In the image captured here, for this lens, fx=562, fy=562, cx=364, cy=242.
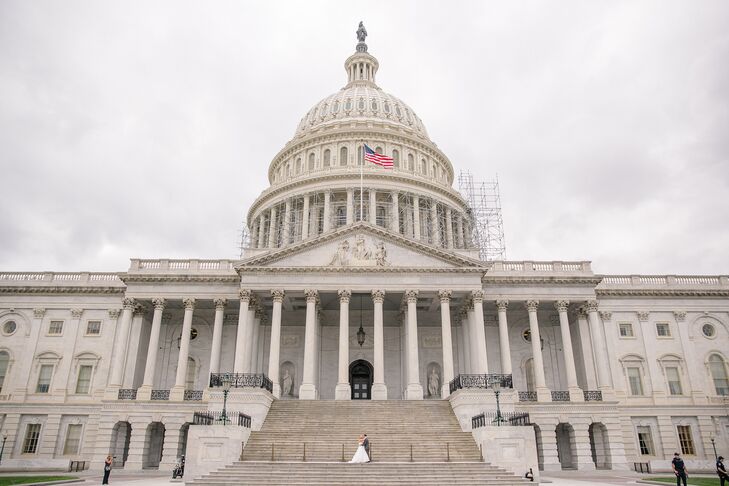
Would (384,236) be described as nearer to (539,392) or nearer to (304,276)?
(304,276)

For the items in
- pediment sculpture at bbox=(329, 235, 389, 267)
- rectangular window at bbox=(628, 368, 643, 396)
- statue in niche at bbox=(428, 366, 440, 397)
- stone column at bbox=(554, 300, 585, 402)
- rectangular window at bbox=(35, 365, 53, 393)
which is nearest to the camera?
stone column at bbox=(554, 300, 585, 402)

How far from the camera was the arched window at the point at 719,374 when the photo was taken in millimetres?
46188

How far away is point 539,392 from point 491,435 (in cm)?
1613

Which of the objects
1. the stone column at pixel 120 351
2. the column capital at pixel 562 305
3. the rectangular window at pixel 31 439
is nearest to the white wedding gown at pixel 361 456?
the stone column at pixel 120 351

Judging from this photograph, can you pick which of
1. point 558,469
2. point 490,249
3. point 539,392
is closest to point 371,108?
point 490,249

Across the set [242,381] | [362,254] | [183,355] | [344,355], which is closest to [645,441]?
[344,355]

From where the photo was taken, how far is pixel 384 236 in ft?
141

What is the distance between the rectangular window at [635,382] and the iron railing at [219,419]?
104 feet

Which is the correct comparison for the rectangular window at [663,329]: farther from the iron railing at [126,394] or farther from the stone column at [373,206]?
the iron railing at [126,394]

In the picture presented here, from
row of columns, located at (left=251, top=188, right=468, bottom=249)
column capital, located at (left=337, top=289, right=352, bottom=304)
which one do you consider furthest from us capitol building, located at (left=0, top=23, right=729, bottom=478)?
row of columns, located at (left=251, top=188, right=468, bottom=249)

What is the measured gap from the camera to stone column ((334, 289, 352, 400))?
38094 mm

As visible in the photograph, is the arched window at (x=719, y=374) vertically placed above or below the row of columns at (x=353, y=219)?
below

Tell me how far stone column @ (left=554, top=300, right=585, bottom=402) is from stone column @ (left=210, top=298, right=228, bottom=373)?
26574 mm

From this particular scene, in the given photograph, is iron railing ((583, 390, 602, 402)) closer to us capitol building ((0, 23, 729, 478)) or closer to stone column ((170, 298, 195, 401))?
us capitol building ((0, 23, 729, 478))
